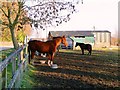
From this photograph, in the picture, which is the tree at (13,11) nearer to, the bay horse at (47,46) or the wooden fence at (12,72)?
the bay horse at (47,46)

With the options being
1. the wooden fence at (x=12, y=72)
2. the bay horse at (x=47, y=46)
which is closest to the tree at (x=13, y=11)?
the bay horse at (x=47, y=46)

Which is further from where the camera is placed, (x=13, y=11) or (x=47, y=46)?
A: (x=13, y=11)

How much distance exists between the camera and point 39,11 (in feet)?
50.3

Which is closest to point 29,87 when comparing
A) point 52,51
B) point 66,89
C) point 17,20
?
point 66,89

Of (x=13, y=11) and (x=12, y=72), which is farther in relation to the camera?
(x=13, y=11)

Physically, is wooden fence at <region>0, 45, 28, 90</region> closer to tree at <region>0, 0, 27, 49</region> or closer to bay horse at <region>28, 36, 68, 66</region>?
bay horse at <region>28, 36, 68, 66</region>

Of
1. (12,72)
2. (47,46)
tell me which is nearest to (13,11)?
(47,46)

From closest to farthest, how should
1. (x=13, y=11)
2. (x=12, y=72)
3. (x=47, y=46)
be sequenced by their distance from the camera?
(x=12, y=72) < (x=47, y=46) < (x=13, y=11)

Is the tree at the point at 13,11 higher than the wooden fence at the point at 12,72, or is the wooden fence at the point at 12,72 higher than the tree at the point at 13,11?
the tree at the point at 13,11

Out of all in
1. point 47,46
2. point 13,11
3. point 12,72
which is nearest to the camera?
point 12,72

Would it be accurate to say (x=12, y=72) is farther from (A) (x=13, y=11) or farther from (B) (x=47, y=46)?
(A) (x=13, y=11)

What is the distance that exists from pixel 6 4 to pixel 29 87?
25.9ft

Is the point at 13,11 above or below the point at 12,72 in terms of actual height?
above

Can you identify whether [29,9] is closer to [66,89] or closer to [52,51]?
[52,51]
